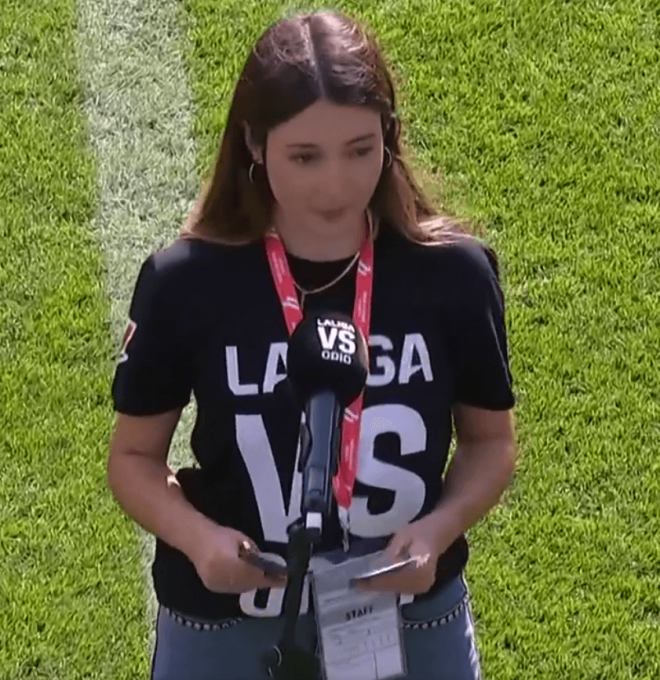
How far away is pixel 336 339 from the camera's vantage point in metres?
2.01

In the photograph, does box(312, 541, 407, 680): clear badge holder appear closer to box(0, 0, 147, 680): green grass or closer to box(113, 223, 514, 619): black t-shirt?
box(113, 223, 514, 619): black t-shirt

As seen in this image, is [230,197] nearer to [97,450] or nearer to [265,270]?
[265,270]

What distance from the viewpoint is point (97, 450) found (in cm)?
411

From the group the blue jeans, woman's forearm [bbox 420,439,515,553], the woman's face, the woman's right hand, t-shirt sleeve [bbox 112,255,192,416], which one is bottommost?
the blue jeans

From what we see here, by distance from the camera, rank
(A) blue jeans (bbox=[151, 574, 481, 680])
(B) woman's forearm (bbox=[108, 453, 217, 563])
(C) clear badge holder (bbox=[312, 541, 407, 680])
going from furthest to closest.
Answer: (A) blue jeans (bbox=[151, 574, 481, 680]), (B) woman's forearm (bbox=[108, 453, 217, 563]), (C) clear badge holder (bbox=[312, 541, 407, 680])

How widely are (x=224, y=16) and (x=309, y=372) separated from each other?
3520 millimetres

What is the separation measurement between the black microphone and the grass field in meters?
0.80

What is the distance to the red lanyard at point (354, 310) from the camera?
8.00 ft

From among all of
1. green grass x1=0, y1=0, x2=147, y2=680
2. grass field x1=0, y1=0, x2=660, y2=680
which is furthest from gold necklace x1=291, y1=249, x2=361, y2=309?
green grass x1=0, y1=0, x2=147, y2=680

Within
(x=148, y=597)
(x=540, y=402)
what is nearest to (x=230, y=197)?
(x=148, y=597)

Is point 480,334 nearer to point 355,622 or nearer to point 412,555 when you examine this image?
point 412,555

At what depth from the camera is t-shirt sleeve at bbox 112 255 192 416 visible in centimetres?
248

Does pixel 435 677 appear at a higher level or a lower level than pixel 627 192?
higher

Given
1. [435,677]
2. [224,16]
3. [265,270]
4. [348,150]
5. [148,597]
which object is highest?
[348,150]
